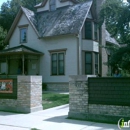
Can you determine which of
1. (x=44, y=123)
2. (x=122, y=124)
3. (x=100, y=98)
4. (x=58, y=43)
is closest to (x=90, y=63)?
(x=58, y=43)

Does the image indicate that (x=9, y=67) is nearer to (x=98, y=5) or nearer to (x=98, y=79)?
(x=98, y=5)

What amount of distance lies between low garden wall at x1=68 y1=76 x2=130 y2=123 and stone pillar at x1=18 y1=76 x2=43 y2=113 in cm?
222

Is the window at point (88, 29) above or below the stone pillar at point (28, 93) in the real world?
above

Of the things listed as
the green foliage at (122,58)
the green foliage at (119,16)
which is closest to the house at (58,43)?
the green foliage at (119,16)

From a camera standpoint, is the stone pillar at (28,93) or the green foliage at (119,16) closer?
the stone pillar at (28,93)

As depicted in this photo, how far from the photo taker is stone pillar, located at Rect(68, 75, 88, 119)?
28.6 ft

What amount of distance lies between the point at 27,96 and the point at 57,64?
11655mm

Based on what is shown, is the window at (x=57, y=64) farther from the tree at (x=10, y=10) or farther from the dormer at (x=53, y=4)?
the tree at (x=10, y=10)

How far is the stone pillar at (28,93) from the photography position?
10.3 m

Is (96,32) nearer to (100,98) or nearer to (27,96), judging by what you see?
(27,96)

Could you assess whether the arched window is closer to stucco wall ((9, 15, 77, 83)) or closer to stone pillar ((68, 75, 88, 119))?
stucco wall ((9, 15, 77, 83))

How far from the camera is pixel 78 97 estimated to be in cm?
887

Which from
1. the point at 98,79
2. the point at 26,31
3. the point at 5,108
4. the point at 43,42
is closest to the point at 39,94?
the point at 5,108

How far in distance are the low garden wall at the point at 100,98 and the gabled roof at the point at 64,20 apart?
38.1 feet
